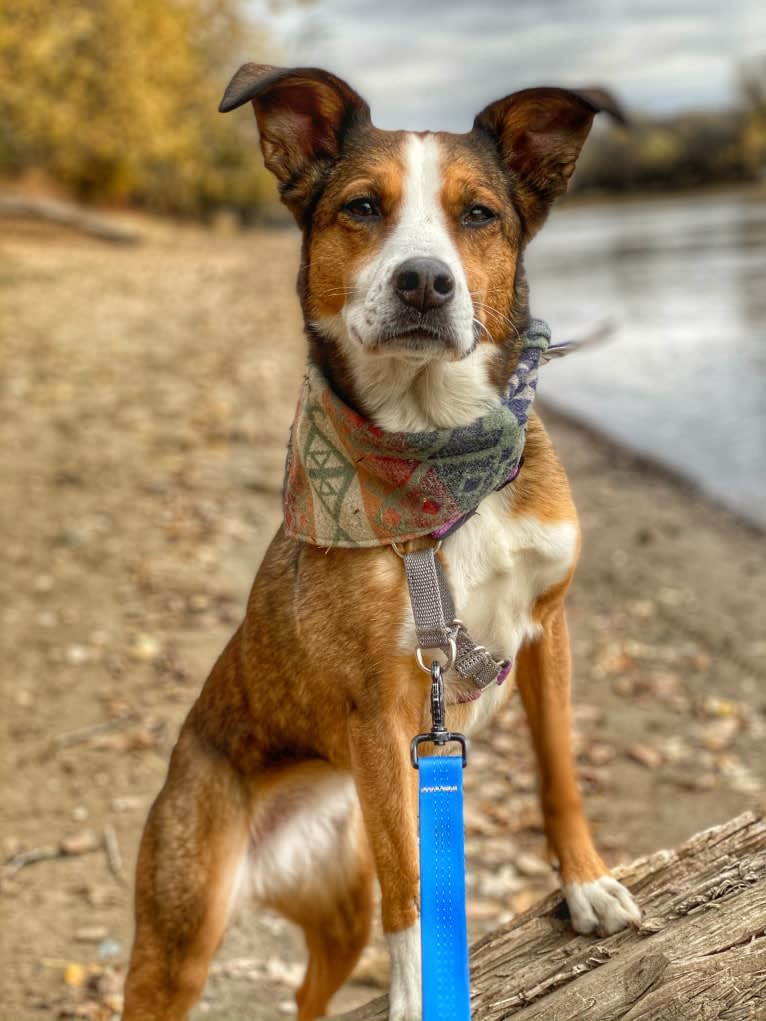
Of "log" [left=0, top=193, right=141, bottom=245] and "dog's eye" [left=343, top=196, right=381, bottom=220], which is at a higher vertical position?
"log" [left=0, top=193, right=141, bottom=245]

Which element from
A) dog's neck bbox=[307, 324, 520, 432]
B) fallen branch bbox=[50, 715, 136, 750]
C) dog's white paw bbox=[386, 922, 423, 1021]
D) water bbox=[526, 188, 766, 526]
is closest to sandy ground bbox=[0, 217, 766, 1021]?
fallen branch bbox=[50, 715, 136, 750]

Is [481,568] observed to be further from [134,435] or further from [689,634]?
[134,435]

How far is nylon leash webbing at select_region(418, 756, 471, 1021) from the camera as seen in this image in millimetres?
2402

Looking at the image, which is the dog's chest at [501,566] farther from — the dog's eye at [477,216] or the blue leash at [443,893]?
the dog's eye at [477,216]

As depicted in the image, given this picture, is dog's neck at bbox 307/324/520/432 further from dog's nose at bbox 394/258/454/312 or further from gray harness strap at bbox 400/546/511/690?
gray harness strap at bbox 400/546/511/690

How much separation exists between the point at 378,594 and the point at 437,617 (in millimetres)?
164

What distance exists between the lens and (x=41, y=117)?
66.6 feet

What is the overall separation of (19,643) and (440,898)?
4113 mm

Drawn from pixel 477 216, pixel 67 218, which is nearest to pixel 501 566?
pixel 477 216

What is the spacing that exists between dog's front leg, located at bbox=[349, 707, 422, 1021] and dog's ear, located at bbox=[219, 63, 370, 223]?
1.43 metres

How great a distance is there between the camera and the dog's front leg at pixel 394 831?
263 cm

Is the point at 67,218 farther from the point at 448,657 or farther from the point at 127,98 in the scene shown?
the point at 448,657

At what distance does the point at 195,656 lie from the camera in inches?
231

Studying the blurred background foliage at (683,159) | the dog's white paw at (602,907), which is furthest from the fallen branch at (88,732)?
the blurred background foliage at (683,159)
